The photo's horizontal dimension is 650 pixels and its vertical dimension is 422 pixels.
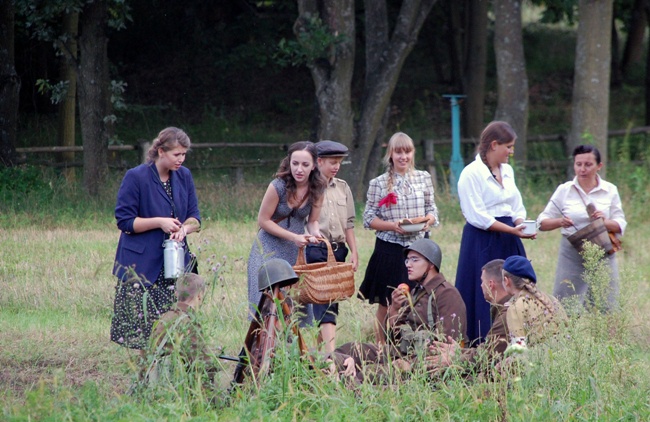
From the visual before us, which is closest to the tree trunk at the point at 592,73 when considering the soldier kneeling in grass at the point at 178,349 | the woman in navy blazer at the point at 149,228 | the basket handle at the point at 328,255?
the basket handle at the point at 328,255

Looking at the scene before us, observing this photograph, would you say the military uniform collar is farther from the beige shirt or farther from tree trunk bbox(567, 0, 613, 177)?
tree trunk bbox(567, 0, 613, 177)

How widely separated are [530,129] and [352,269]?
20.9 meters

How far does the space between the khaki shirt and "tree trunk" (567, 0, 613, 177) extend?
9922 mm

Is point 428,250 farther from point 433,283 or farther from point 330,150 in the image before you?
point 330,150

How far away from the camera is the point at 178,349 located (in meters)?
5.34

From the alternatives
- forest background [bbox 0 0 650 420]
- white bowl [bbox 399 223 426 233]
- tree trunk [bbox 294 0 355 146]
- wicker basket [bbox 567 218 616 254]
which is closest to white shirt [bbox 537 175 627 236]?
wicker basket [bbox 567 218 616 254]

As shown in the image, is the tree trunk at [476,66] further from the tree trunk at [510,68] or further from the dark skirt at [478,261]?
the dark skirt at [478,261]

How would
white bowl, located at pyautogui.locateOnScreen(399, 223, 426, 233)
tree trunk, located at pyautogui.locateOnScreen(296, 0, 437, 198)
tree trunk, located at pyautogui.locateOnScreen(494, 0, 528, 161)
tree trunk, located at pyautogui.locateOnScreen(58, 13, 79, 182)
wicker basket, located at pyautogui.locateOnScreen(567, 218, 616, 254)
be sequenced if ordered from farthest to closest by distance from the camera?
tree trunk, located at pyautogui.locateOnScreen(494, 0, 528, 161), tree trunk, located at pyautogui.locateOnScreen(58, 13, 79, 182), tree trunk, located at pyautogui.locateOnScreen(296, 0, 437, 198), wicker basket, located at pyautogui.locateOnScreen(567, 218, 616, 254), white bowl, located at pyautogui.locateOnScreen(399, 223, 426, 233)

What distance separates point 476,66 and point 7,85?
11498 millimetres

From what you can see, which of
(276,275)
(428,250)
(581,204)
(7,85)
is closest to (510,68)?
(7,85)

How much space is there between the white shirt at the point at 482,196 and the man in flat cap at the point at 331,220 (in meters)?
0.94

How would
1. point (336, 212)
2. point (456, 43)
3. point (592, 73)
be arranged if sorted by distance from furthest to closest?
1. point (456, 43)
2. point (592, 73)
3. point (336, 212)

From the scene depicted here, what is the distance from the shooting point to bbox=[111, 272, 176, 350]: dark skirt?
6246mm

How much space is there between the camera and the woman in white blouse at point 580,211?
25.7ft
